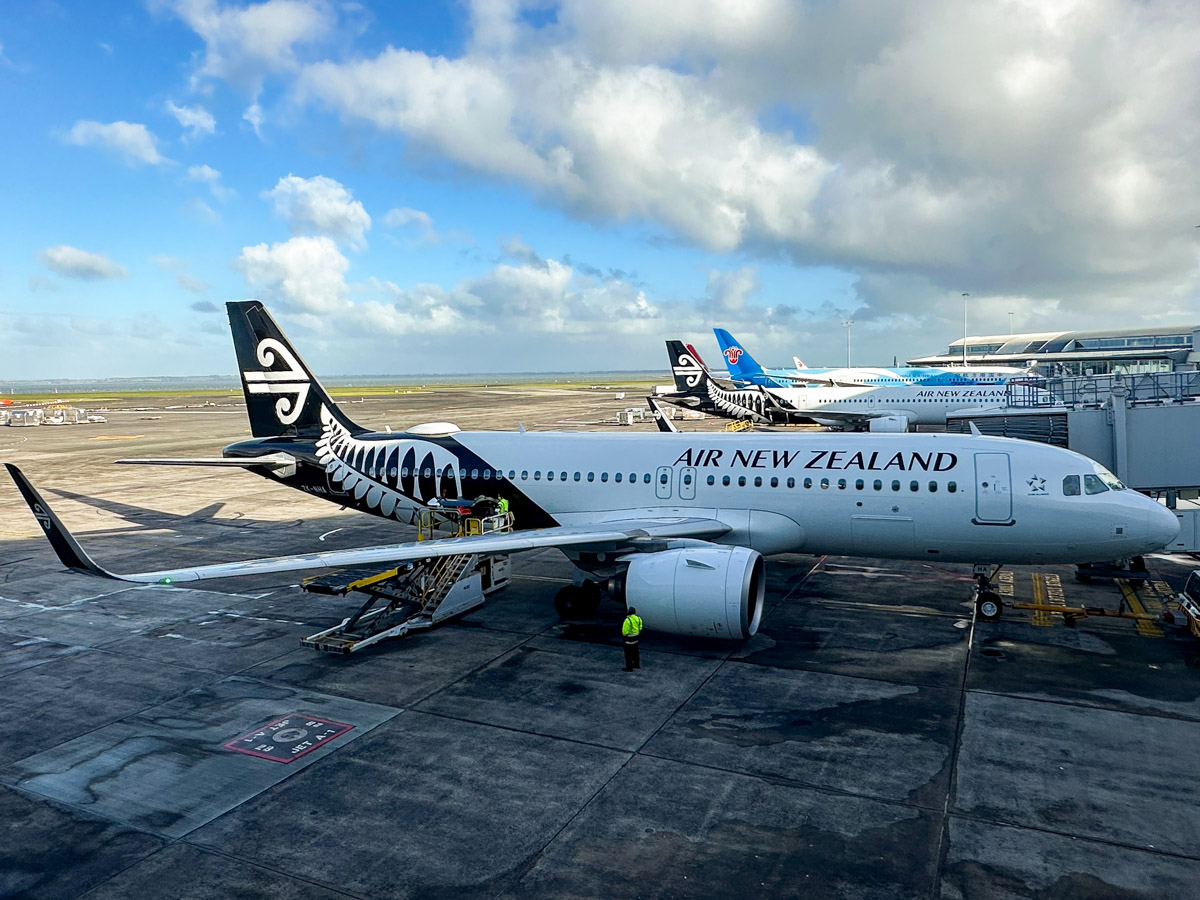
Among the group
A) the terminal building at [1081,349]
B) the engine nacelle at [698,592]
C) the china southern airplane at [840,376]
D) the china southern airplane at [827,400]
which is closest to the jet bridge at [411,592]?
the engine nacelle at [698,592]

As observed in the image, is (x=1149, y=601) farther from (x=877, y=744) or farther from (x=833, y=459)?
(x=877, y=744)

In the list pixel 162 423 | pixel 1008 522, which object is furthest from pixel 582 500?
pixel 162 423

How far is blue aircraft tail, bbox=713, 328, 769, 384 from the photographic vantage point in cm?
7625

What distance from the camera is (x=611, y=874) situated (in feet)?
30.5

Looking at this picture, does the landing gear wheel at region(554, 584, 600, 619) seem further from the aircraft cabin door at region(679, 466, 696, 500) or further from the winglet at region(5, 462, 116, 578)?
the winglet at region(5, 462, 116, 578)

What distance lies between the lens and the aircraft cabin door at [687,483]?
→ 66.7 feet

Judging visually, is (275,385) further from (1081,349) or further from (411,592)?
(1081,349)

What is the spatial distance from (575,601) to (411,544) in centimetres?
443

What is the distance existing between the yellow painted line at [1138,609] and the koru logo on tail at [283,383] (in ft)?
78.3

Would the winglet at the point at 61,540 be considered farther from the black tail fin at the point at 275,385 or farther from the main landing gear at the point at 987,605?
the main landing gear at the point at 987,605

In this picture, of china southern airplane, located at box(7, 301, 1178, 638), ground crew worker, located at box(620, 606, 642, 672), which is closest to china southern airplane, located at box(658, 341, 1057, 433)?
china southern airplane, located at box(7, 301, 1178, 638)

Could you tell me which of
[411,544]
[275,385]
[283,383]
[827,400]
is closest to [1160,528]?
[411,544]

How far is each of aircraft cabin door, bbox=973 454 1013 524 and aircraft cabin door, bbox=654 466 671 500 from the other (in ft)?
24.7

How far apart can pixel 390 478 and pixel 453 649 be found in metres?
7.72
